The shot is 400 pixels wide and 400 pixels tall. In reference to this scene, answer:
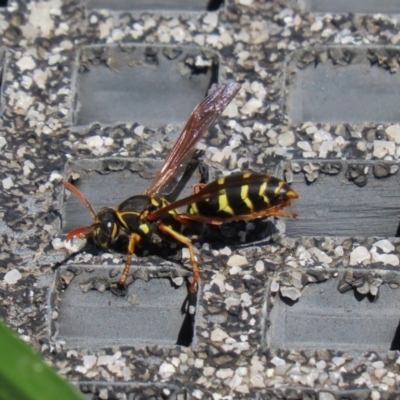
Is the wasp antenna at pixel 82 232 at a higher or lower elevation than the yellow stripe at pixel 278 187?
lower

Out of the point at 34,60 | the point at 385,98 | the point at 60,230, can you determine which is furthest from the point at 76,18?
the point at 385,98

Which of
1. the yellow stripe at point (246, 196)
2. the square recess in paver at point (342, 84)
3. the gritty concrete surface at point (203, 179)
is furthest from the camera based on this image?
the square recess in paver at point (342, 84)

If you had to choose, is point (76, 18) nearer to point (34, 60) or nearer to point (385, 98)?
point (34, 60)

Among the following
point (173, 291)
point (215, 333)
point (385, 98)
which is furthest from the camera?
point (385, 98)

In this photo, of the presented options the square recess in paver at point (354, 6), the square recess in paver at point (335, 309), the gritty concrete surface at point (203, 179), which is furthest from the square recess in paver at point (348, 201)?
the square recess in paver at point (354, 6)

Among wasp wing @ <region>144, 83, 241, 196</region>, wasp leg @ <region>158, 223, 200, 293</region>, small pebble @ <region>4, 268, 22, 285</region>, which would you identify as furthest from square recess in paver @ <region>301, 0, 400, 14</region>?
small pebble @ <region>4, 268, 22, 285</region>

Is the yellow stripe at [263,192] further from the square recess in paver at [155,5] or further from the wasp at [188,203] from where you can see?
the square recess in paver at [155,5]

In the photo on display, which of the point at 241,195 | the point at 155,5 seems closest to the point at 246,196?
the point at 241,195
